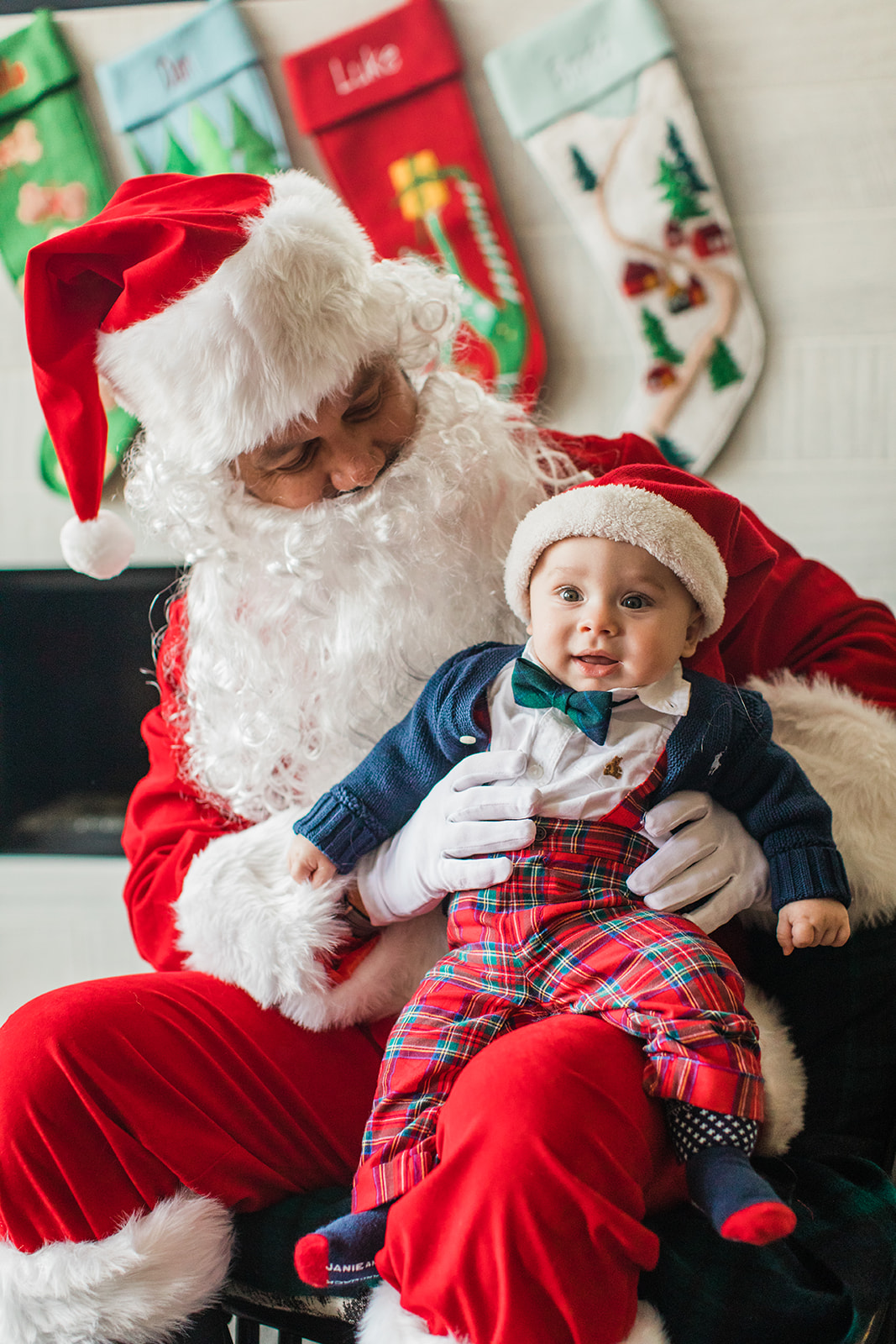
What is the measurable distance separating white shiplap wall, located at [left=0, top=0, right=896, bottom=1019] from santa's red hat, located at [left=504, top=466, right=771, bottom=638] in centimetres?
98

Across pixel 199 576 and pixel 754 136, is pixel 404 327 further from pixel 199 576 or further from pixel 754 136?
pixel 754 136

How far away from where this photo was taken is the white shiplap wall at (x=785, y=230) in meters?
1.91

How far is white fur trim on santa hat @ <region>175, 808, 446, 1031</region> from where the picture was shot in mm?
1170

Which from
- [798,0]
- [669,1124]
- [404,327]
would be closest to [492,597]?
[404,327]

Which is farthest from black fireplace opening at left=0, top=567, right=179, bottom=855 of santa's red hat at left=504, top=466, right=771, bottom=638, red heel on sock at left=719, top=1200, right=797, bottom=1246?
red heel on sock at left=719, top=1200, right=797, bottom=1246

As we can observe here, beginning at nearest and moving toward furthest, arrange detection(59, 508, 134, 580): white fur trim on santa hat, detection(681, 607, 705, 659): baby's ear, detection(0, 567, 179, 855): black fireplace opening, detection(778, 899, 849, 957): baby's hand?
1. detection(778, 899, 849, 957): baby's hand
2. detection(681, 607, 705, 659): baby's ear
3. detection(59, 508, 134, 580): white fur trim on santa hat
4. detection(0, 567, 179, 855): black fireplace opening

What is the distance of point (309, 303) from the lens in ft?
4.11

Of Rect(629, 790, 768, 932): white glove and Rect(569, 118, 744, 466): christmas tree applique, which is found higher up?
Rect(569, 118, 744, 466): christmas tree applique

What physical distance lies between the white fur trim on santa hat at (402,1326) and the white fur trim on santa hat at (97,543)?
102 cm

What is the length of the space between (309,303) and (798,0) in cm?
136

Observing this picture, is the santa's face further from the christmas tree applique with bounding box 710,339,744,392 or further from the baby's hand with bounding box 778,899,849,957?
the christmas tree applique with bounding box 710,339,744,392

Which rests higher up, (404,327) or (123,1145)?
(404,327)

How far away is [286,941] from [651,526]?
2.09 ft

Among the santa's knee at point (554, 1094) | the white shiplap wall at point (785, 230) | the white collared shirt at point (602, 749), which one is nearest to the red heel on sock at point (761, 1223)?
the santa's knee at point (554, 1094)
